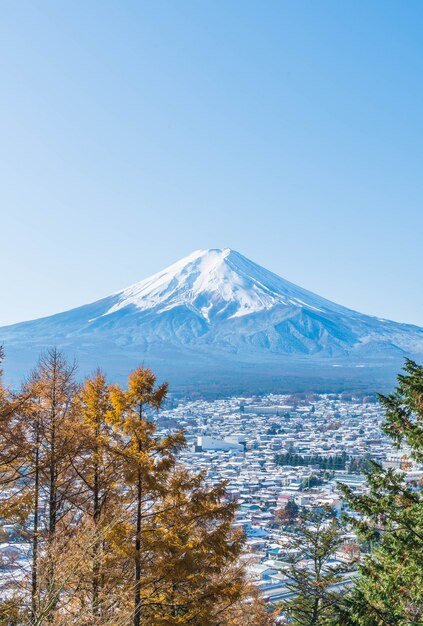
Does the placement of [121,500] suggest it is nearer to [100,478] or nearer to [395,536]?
[100,478]

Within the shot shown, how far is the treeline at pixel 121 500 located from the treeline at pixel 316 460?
5678 cm

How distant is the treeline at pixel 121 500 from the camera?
9.20 m

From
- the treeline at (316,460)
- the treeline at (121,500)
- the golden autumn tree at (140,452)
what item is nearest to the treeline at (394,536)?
the treeline at (121,500)

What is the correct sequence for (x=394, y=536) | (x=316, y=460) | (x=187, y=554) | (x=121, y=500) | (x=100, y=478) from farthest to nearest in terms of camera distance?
(x=316, y=460)
(x=100, y=478)
(x=121, y=500)
(x=187, y=554)
(x=394, y=536)

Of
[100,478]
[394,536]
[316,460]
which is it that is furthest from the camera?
[316,460]

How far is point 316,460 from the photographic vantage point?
70375mm

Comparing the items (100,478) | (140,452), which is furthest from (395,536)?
(100,478)

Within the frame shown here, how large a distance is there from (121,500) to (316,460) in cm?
6326

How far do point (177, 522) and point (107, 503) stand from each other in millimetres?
1107

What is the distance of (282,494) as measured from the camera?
5031cm

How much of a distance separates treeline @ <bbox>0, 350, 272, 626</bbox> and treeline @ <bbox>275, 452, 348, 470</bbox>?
5678 centimetres

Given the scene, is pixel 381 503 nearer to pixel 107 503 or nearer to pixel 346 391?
pixel 107 503

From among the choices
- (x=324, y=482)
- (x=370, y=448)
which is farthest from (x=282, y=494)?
(x=370, y=448)

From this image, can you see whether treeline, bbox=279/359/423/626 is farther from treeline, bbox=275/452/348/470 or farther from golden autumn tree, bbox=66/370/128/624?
treeline, bbox=275/452/348/470
